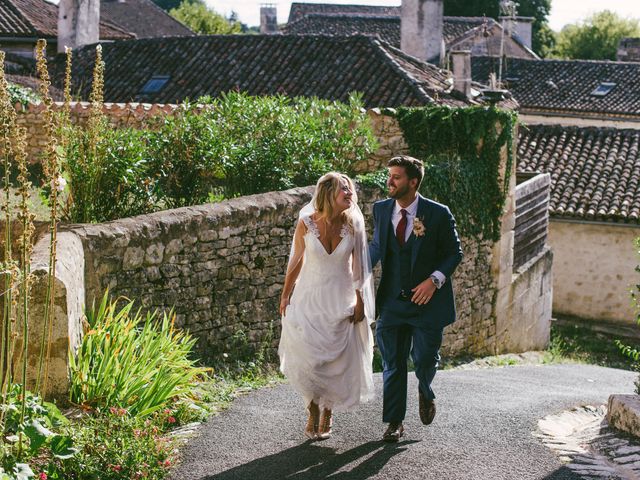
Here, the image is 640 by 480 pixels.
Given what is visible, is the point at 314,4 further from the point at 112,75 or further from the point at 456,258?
Answer: the point at 456,258

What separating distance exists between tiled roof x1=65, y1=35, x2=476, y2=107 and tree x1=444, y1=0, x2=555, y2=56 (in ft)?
102

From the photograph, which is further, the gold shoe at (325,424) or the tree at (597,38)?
the tree at (597,38)

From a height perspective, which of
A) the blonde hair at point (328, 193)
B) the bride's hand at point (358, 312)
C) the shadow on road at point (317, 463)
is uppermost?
the blonde hair at point (328, 193)

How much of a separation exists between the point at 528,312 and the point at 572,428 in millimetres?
11544

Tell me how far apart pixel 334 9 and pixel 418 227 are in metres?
56.6

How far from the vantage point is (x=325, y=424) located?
6.92 meters

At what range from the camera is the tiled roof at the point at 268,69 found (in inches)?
894

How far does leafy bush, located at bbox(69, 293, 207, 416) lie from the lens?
22.3 feet

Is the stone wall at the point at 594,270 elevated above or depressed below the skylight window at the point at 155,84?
below

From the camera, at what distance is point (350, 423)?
730 centimetres

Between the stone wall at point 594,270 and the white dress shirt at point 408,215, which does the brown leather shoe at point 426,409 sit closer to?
the white dress shirt at point 408,215

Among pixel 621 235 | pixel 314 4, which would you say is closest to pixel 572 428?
pixel 621 235

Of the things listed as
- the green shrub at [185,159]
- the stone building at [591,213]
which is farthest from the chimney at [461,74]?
the green shrub at [185,159]

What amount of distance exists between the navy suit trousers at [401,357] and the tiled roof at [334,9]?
172ft
